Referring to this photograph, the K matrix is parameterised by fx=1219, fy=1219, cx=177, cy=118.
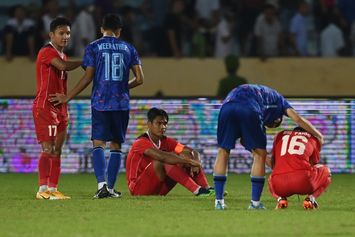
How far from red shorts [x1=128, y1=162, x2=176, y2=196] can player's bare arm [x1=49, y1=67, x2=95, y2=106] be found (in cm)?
132

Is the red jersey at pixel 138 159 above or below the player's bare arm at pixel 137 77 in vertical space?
below

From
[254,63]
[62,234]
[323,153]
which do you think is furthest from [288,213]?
[254,63]

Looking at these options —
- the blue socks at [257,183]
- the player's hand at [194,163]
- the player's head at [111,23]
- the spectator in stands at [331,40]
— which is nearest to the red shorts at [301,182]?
the blue socks at [257,183]

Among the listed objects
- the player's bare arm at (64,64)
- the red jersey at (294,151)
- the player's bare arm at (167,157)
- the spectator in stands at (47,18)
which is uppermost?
the spectator in stands at (47,18)

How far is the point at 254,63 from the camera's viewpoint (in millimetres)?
22828

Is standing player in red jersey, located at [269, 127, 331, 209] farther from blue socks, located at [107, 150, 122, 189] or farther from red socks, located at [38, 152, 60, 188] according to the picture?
red socks, located at [38, 152, 60, 188]

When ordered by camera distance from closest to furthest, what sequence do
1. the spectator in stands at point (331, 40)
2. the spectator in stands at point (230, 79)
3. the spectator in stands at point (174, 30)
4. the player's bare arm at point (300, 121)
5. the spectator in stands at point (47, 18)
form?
the player's bare arm at point (300, 121) < the spectator in stands at point (230, 79) < the spectator in stands at point (47, 18) < the spectator in stands at point (174, 30) < the spectator in stands at point (331, 40)

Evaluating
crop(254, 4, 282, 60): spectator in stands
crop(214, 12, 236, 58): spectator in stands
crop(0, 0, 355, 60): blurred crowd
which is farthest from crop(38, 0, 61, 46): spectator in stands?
crop(254, 4, 282, 60): spectator in stands

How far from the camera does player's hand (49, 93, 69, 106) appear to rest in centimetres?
1441

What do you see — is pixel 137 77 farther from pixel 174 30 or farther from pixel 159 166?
pixel 174 30

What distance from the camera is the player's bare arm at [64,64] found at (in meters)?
14.3

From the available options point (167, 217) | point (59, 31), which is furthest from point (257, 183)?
point (59, 31)

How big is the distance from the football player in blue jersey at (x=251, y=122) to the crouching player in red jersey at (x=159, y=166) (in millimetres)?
1875

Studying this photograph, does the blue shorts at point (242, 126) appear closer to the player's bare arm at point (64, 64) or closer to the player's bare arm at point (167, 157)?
the player's bare arm at point (167, 157)
